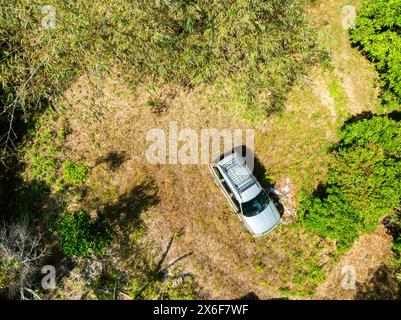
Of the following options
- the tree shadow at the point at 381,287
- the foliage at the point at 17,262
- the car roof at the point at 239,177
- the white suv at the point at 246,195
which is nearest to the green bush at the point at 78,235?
the foliage at the point at 17,262

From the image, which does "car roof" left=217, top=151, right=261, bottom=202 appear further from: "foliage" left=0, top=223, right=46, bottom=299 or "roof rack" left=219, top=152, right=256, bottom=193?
"foliage" left=0, top=223, right=46, bottom=299

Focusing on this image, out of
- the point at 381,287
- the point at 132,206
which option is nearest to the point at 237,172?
the point at 132,206

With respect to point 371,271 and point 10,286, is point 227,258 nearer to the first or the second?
point 371,271

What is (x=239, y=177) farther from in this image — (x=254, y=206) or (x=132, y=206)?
(x=132, y=206)

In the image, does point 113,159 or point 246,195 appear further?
point 113,159

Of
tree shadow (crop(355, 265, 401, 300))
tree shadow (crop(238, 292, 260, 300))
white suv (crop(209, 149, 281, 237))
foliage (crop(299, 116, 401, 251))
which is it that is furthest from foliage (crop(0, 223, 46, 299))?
tree shadow (crop(355, 265, 401, 300))
